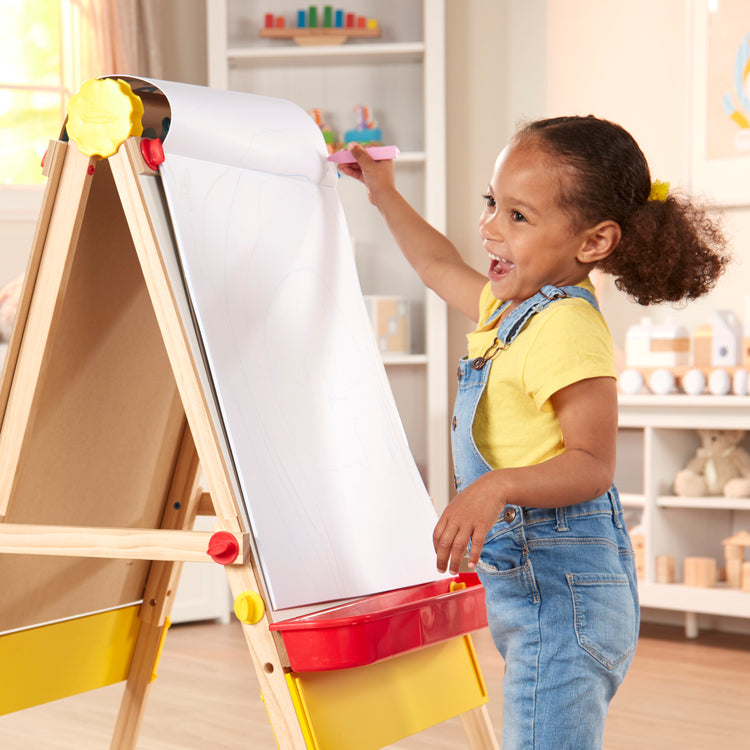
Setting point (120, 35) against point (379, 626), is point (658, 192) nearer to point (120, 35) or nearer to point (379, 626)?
point (379, 626)

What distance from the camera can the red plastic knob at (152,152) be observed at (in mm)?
1018

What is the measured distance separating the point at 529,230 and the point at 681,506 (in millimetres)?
1912

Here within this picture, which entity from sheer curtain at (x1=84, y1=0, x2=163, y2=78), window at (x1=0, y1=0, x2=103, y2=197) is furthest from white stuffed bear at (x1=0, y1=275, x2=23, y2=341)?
sheer curtain at (x1=84, y1=0, x2=163, y2=78)

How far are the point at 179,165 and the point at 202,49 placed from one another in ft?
7.87

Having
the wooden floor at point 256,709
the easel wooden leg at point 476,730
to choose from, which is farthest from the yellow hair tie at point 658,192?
the wooden floor at point 256,709

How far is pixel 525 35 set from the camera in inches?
126

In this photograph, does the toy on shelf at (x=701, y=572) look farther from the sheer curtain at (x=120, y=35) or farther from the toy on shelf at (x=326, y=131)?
the sheer curtain at (x=120, y=35)

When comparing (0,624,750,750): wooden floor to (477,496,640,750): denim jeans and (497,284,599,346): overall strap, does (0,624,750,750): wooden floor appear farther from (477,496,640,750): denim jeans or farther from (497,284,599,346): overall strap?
(497,284,599,346): overall strap

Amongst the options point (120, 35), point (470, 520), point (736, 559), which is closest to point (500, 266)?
point (470, 520)

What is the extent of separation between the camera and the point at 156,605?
4.64ft

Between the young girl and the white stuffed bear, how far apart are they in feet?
6.32

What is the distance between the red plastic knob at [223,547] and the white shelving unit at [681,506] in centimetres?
192

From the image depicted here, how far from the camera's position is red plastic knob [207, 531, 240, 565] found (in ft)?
3.10

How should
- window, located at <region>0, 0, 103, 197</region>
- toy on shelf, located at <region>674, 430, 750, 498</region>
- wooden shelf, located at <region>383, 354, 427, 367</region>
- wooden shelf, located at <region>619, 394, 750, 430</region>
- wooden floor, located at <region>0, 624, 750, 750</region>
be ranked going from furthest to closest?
wooden shelf, located at <region>383, 354, 427, 367</region>
window, located at <region>0, 0, 103, 197</region>
toy on shelf, located at <region>674, 430, 750, 498</region>
wooden shelf, located at <region>619, 394, 750, 430</region>
wooden floor, located at <region>0, 624, 750, 750</region>
